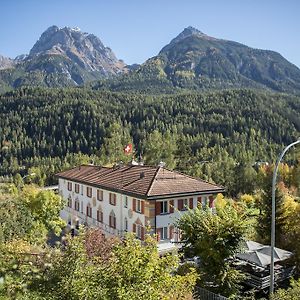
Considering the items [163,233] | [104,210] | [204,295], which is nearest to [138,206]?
[163,233]

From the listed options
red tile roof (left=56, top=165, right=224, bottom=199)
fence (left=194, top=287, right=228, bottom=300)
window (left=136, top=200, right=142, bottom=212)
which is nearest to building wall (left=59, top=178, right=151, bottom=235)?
window (left=136, top=200, right=142, bottom=212)

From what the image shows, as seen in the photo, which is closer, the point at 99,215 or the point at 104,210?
the point at 104,210

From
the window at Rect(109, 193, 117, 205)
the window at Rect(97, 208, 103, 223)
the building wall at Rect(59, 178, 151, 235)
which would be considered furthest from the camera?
the window at Rect(97, 208, 103, 223)

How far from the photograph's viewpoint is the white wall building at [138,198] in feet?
107

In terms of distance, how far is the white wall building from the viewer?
1288 inches

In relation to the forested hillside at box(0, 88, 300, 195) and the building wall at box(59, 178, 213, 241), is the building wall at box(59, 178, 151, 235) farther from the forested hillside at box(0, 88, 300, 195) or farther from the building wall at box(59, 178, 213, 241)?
the forested hillside at box(0, 88, 300, 195)

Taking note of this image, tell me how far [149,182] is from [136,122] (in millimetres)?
133472

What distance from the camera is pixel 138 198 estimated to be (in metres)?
33.4

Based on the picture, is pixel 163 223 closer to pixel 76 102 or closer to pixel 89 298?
pixel 89 298

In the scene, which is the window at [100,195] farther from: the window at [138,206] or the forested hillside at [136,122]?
the forested hillside at [136,122]

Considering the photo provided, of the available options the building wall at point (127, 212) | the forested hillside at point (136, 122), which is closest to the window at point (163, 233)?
the building wall at point (127, 212)

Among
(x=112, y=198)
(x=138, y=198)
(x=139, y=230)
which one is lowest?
(x=139, y=230)

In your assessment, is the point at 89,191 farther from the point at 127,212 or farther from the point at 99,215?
the point at 127,212

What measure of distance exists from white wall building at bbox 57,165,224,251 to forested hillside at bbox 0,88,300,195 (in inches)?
3328
